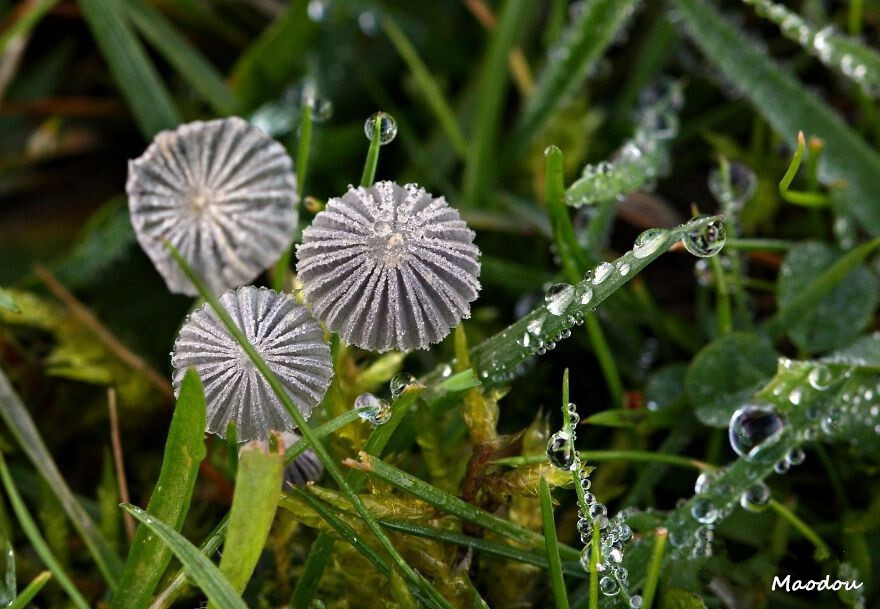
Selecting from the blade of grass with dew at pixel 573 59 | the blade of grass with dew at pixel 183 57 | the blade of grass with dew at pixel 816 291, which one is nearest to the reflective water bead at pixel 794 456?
the blade of grass with dew at pixel 816 291

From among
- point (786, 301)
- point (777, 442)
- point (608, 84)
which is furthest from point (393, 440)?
point (608, 84)

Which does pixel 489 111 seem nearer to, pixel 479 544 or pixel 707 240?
pixel 707 240

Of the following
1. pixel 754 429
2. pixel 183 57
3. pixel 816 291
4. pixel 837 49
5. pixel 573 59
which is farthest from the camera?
pixel 183 57

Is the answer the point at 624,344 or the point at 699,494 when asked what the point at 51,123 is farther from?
the point at 699,494

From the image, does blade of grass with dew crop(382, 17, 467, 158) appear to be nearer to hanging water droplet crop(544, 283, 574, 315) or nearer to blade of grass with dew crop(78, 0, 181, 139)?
blade of grass with dew crop(78, 0, 181, 139)

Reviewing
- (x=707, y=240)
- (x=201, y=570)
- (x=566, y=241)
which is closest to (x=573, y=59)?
(x=566, y=241)

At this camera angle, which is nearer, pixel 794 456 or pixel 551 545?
pixel 551 545
